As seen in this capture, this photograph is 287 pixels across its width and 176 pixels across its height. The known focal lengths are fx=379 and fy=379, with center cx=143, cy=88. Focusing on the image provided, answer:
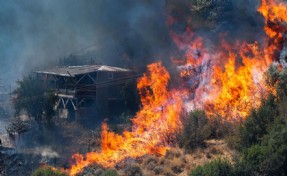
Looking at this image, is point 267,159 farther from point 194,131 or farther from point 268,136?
point 194,131

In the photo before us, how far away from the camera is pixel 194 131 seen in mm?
21281

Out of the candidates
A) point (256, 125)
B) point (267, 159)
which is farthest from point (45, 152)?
point (267, 159)

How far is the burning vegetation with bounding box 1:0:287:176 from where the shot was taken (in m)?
17.8

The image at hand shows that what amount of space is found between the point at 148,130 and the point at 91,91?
9576 millimetres

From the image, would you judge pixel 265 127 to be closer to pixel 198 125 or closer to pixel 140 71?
pixel 198 125

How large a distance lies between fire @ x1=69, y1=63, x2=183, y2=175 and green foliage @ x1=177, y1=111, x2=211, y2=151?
35.8 inches

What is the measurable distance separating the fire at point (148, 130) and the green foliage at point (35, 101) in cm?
489

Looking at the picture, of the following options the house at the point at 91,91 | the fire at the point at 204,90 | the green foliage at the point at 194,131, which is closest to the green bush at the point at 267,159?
the fire at the point at 204,90

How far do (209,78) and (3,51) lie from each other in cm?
3019

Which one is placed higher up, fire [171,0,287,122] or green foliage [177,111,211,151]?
fire [171,0,287,122]

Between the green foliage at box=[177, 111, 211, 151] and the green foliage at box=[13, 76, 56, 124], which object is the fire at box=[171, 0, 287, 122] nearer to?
the green foliage at box=[177, 111, 211, 151]

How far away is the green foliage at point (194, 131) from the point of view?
68.6 feet

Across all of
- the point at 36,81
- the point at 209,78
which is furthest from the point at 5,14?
the point at 209,78

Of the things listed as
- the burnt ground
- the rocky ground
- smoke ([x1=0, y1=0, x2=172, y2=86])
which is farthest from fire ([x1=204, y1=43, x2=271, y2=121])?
the burnt ground
